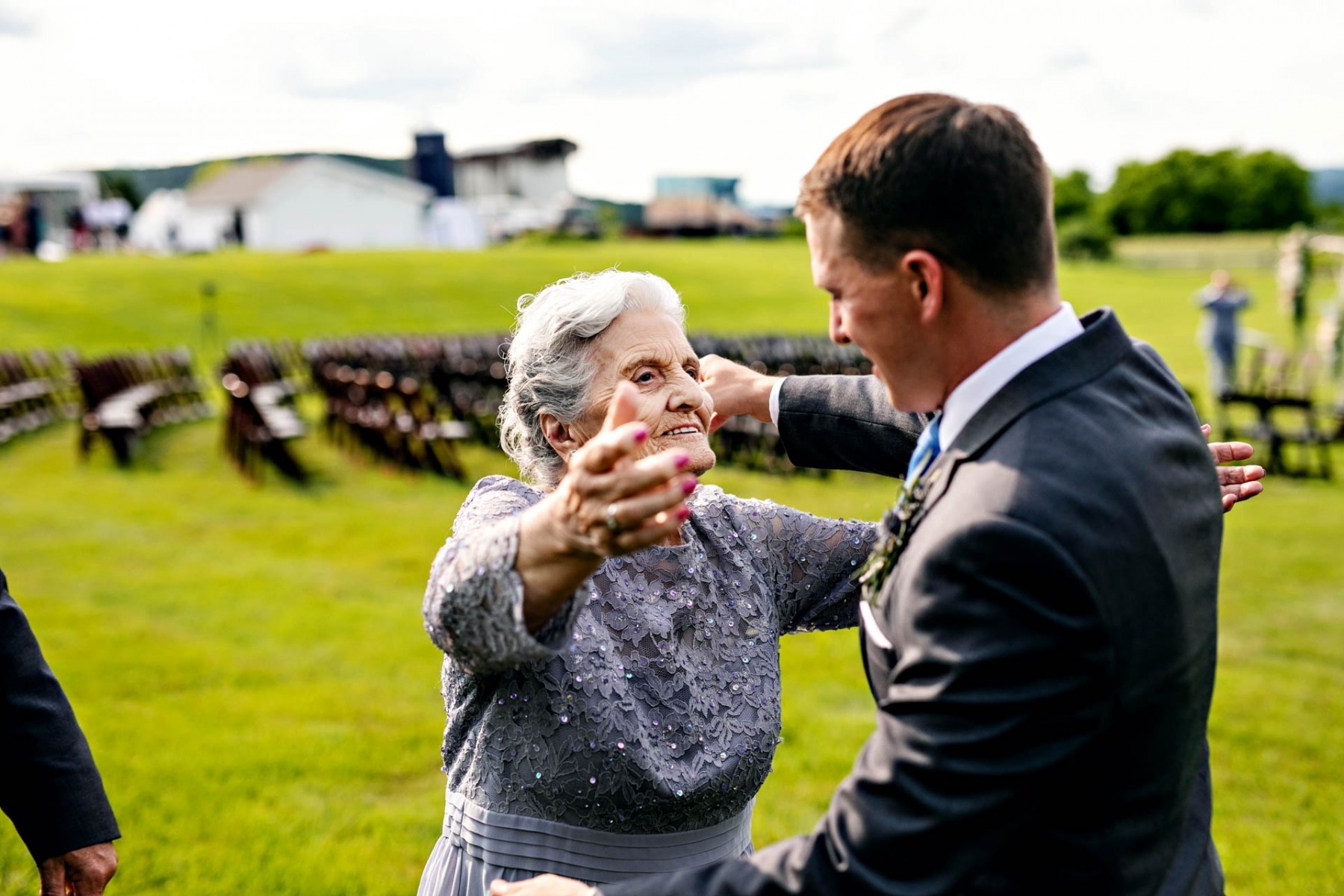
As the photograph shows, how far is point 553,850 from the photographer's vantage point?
2.44 m

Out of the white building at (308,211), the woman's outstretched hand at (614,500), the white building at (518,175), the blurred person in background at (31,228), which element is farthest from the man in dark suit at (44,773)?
the white building at (518,175)

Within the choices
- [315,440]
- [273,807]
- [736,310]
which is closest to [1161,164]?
[736,310]

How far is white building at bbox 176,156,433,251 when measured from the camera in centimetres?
7169

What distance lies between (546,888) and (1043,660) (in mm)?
971

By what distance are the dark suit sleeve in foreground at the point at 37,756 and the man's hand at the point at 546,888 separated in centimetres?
117

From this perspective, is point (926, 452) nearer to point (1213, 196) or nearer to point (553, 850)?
point (553, 850)

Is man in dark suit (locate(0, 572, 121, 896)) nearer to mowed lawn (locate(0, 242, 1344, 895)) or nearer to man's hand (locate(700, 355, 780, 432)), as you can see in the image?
man's hand (locate(700, 355, 780, 432))

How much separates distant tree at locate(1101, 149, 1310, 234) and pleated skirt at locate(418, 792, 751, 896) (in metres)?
141

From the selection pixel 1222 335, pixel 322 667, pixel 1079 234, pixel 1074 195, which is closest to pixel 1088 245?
pixel 1079 234

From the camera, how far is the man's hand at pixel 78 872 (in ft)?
8.60

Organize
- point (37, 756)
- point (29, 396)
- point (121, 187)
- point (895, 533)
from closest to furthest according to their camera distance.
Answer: point (895, 533) → point (37, 756) → point (29, 396) → point (121, 187)

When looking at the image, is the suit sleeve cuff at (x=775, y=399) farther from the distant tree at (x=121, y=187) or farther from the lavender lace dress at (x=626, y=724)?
the distant tree at (x=121, y=187)

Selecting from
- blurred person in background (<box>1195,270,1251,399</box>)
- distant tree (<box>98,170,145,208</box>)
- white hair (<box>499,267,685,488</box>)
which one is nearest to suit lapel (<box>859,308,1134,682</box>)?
white hair (<box>499,267,685,488</box>)

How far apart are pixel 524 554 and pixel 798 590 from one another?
1.12 m
